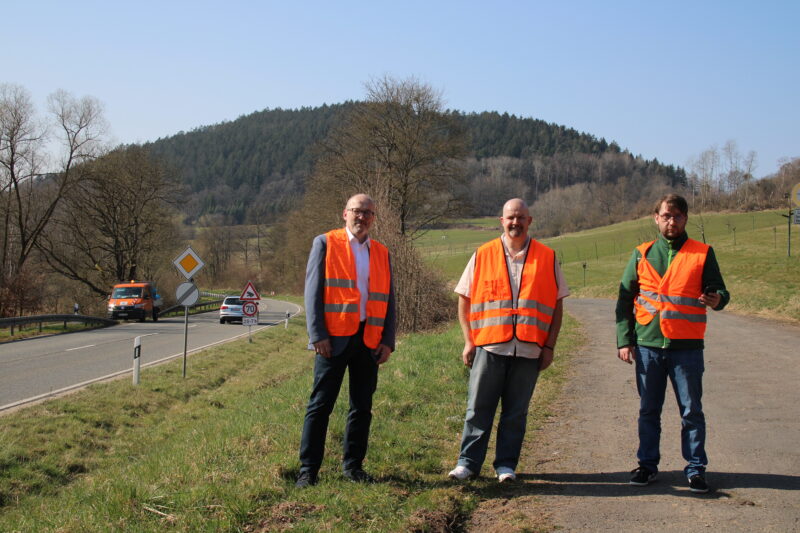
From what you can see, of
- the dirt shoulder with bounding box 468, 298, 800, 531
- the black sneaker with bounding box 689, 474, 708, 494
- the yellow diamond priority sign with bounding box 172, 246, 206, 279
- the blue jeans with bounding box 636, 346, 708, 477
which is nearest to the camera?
the dirt shoulder with bounding box 468, 298, 800, 531

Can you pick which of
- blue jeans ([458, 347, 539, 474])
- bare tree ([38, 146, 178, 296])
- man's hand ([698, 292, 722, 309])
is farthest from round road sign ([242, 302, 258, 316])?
bare tree ([38, 146, 178, 296])

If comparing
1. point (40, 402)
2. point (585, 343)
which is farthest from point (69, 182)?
point (585, 343)

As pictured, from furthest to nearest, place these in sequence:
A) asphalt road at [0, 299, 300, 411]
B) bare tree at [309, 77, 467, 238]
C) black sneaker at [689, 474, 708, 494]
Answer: bare tree at [309, 77, 467, 238]
asphalt road at [0, 299, 300, 411]
black sneaker at [689, 474, 708, 494]

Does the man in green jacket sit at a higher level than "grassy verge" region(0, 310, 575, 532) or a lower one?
higher

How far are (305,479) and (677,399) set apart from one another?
2772mm

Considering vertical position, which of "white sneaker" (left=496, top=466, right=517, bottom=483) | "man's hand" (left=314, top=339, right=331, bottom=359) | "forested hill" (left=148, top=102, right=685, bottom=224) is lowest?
"white sneaker" (left=496, top=466, right=517, bottom=483)

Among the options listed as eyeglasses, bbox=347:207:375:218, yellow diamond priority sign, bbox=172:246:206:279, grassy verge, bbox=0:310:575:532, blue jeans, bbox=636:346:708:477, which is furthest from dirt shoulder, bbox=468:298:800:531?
yellow diamond priority sign, bbox=172:246:206:279

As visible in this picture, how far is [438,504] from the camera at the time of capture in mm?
4441

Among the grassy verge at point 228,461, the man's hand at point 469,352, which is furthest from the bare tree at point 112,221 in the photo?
the man's hand at point 469,352

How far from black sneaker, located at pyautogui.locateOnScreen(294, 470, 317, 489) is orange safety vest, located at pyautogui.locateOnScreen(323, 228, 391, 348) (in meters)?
1.03

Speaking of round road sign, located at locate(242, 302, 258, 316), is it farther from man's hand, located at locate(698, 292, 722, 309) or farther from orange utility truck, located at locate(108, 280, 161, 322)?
man's hand, located at locate(698, 292, 722, 309)

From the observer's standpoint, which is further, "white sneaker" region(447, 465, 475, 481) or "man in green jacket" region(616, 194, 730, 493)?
"white sneaker" region(447, 465, 475, 481)

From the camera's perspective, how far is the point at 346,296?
4.92 meters

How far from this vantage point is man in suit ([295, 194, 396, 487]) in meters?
4.87
